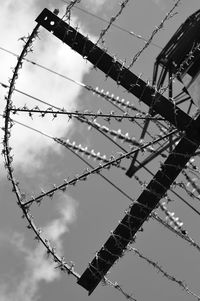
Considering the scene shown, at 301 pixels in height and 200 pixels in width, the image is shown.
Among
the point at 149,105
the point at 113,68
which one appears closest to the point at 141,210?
the point at 149,105

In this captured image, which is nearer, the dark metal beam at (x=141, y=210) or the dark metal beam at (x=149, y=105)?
the dark metal beam at (x=149, y=105)

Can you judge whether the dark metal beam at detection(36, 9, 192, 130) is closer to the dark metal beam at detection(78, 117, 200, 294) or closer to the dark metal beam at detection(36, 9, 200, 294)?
the dark metal beam at detection(36, 9, 200, 294)

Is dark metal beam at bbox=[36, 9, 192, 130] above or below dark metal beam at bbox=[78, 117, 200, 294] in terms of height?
above

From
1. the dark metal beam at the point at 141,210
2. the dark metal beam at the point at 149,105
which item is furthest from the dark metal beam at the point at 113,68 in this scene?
the dark metal beam at the point at 141,210

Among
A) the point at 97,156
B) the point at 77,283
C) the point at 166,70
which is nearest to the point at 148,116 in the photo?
the point at 97,156

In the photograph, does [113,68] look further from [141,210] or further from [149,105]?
[141,210]

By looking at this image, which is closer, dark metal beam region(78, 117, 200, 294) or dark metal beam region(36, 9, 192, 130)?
dark metal beam region(36, 9, 192, 130)

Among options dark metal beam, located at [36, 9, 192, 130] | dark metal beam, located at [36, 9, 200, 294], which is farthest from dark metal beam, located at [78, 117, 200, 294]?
dark metal beam, located at [36, 9, 192, 130]

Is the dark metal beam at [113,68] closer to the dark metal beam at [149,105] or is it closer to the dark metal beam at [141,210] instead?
the dark metal beam at [149,105]

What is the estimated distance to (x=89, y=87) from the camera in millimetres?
9555

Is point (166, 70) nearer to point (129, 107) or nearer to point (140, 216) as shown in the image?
point (129, 107)

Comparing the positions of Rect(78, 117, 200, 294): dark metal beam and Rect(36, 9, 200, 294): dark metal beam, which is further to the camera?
Rect(78, 117, 200, 294): dark metal beam

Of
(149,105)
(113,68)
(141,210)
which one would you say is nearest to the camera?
(149,105)

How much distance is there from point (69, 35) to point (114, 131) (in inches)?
73.3
